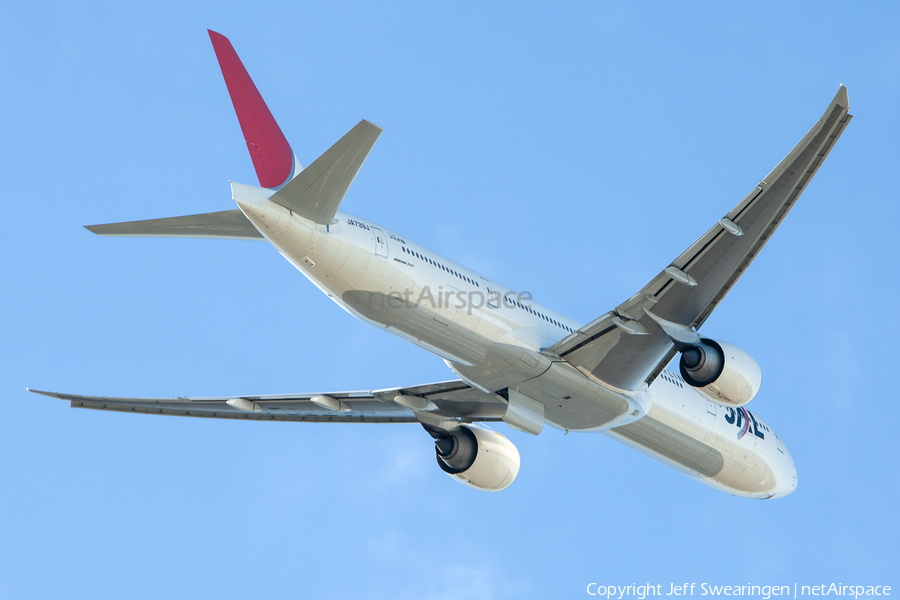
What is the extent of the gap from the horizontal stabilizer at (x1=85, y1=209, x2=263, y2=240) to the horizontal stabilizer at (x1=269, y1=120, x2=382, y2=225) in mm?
1138

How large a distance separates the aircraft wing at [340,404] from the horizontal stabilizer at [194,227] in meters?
6.58

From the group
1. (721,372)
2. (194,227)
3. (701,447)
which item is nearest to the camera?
(194,227)

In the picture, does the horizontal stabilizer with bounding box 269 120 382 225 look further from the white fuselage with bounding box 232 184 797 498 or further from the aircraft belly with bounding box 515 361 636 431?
the aircraft belly with bounding box 515 361 636 431

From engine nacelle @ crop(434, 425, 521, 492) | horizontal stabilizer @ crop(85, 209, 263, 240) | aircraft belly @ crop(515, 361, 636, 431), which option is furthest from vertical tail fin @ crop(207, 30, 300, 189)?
engine nacelle @ crop(434, 425, 521, 492)

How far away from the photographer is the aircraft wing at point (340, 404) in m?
21.9

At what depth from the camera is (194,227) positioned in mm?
16219

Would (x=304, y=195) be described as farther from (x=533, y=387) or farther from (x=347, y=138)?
(x=533, y=387)

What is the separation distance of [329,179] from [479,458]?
963 cm

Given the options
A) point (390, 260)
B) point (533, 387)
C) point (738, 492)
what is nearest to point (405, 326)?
point (390, 260)

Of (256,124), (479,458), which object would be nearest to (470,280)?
(256,124)

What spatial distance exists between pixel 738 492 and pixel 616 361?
7368 millimetres

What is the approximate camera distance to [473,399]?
22.4m

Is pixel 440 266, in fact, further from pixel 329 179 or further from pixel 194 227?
pixel 194 227

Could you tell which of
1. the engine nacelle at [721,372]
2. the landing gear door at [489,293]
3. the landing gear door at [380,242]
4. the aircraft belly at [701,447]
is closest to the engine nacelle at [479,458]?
the aircraft belly at [701,447]
